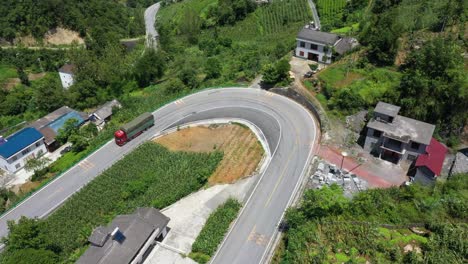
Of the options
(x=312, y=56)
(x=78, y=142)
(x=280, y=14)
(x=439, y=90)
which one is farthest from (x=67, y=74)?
(x=439, y=90)

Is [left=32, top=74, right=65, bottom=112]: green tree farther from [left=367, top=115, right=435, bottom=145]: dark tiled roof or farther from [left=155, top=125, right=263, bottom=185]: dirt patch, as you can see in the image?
[left=367, top=115, right=435, bottom=145]: dark tiled roof

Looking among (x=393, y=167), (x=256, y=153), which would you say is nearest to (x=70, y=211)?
(x=256, y=153)

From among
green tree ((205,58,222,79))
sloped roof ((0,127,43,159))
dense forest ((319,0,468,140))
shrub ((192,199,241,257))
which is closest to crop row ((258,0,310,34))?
dense forest ((319,0,468,140))

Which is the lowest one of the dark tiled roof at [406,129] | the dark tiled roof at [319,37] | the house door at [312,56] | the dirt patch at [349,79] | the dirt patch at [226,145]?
the dirt patch at [226,145]

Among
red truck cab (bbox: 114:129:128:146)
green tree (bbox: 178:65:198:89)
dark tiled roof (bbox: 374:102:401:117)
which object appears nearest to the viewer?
dark tiled roof (bbox: 374:102:401:117)

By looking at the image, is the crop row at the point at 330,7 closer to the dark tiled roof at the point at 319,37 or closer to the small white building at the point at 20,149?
the dark tiled roof at the point at 319,37

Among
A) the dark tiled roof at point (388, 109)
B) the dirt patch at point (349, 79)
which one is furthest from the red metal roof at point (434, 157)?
the dirt patch at point (349, 79)

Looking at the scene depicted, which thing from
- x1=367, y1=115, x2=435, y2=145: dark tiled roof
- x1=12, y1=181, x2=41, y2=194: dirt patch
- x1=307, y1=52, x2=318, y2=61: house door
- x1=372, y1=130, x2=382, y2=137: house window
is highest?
x1=307, y1=52, x2=318, y2=61: house door
